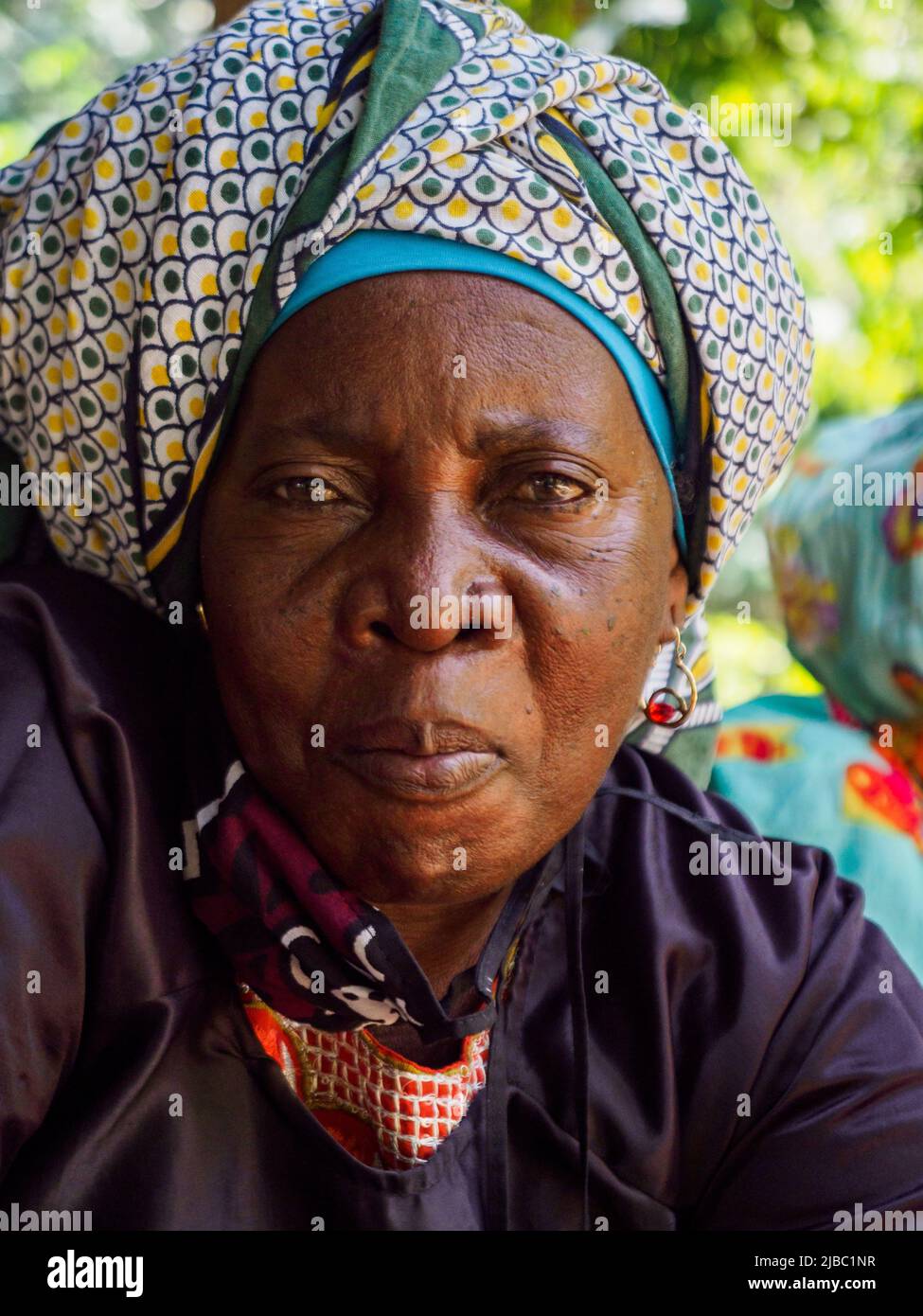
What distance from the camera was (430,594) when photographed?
1.48 metres

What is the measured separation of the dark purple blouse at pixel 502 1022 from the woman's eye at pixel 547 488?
513 millimetres

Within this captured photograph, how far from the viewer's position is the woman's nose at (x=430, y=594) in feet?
4.84

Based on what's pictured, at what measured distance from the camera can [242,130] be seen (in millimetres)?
1633

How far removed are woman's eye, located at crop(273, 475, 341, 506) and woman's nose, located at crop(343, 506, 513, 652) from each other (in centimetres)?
10

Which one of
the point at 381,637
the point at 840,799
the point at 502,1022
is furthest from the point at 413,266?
the point at 840,799

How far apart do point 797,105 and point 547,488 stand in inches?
115

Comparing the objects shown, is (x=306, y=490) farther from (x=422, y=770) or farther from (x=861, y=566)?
(x=861, y=566)

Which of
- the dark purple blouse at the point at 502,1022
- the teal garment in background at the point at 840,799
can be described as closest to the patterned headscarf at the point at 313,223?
the dark purple blouse at the point at 502,1022

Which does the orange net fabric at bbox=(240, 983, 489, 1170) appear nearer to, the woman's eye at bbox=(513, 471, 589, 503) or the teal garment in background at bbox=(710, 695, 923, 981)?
the woman's eye at bbox=(513, 471, 589, 503)

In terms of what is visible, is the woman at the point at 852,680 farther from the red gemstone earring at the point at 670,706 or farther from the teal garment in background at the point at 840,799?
the red gemstone earring at the point at 670,706

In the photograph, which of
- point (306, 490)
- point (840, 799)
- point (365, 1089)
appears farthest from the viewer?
point (840, 799)
